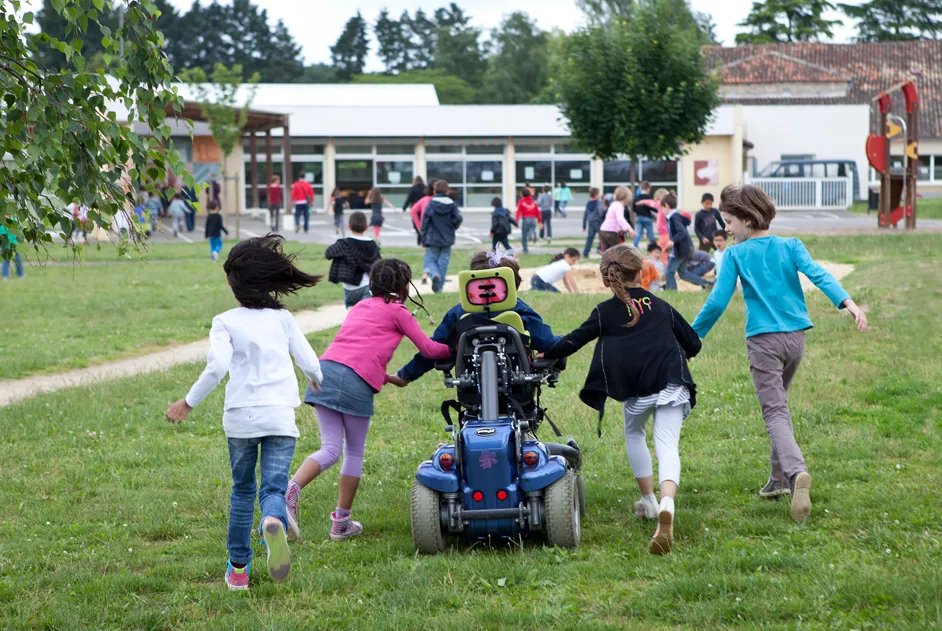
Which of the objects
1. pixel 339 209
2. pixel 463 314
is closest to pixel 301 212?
pixel 339 209

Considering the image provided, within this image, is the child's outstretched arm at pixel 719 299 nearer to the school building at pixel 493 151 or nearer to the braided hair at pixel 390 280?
the braided hair at pixel 390 280

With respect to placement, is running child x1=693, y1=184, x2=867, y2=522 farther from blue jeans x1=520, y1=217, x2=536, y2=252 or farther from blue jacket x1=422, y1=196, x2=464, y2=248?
blue jeans x1=520, y1=217, x2=536, y2=252

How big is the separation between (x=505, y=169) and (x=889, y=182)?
72.7ft

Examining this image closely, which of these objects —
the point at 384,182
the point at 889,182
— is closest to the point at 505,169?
the point at 384,182

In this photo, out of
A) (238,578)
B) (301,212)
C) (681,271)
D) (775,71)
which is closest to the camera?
(238,578)

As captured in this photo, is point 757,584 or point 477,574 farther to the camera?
point 477,574

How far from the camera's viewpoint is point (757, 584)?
185 inches

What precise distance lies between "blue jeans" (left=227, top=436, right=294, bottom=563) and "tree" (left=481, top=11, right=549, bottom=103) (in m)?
79.0

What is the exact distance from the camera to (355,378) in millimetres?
5816

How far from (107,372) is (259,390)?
7.70 metres

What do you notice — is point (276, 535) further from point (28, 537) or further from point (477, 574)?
point (28, 537)

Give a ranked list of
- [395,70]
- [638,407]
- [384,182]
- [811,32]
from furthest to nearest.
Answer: [395,70], [811,32], [384,182], [638,407]

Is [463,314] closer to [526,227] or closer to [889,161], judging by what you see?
[526,227]

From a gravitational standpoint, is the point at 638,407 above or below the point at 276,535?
above
